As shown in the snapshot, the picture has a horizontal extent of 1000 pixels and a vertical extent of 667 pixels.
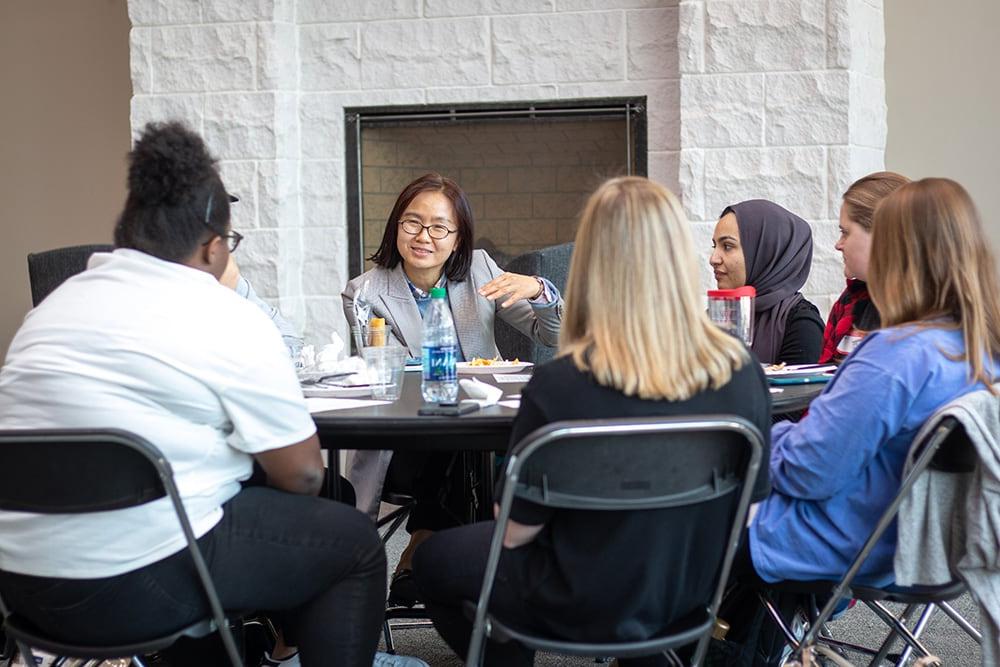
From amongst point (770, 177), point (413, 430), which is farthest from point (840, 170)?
point (413, 430)

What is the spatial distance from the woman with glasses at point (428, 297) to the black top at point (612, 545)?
Answer: 4.35ft

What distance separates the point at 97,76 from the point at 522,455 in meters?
4.15

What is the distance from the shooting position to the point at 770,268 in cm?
312

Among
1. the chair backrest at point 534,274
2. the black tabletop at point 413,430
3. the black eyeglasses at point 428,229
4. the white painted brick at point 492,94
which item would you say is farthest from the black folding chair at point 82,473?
the white painted brick at point 492,94

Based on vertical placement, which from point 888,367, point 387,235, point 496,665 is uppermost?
point 387,235

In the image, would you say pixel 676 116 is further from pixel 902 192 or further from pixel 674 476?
pixel 674 476

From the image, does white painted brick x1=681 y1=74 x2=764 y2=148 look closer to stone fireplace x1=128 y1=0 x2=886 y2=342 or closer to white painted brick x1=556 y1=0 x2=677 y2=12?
stone fireplace x1=128 y1=0 x2=886 y2=342

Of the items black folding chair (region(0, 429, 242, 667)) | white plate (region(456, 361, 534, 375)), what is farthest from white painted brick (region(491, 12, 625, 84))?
black folding chair (region(0, 429, 242, 667))

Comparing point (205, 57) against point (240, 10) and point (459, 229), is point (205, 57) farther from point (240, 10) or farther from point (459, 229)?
point (459, 229)

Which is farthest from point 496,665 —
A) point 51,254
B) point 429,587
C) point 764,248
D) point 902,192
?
point 51,254

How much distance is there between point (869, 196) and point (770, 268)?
360 millimetres

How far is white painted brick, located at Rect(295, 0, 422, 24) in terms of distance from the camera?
4.36 meters

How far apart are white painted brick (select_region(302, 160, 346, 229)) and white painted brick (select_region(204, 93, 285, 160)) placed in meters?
0.21

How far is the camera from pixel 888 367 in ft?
6.08
